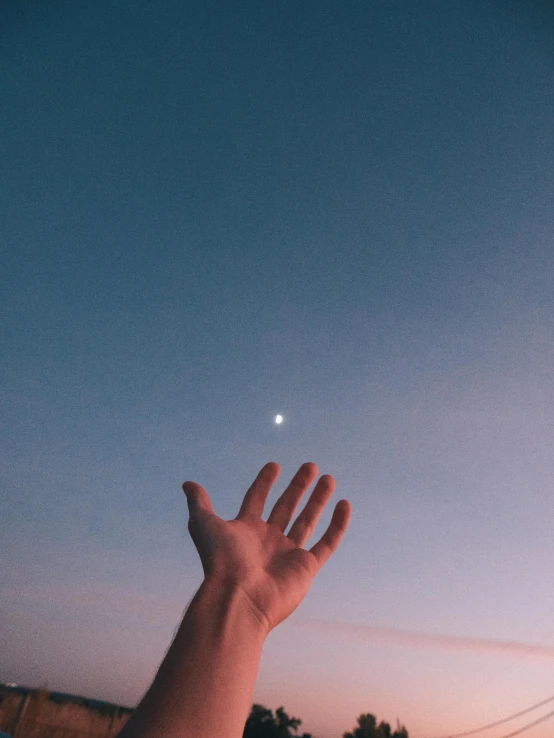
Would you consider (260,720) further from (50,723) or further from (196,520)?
(196,520)

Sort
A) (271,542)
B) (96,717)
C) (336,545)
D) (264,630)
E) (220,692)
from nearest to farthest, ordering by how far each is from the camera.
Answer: (220,692) < (264,630) < (271,542) < (336,545) < (96,717)

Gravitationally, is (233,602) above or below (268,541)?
below

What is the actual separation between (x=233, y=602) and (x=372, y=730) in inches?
2486

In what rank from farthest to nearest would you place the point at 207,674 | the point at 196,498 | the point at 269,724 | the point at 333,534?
the point at 269,724 < the point at 333,534 < the point at 196,498 < the point at 207,674

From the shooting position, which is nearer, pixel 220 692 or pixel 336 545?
pixel 220 692

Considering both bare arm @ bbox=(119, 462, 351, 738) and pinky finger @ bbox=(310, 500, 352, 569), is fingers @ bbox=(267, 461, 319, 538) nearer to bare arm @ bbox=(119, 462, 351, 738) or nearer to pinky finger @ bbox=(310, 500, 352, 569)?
bare arm @ bbox=(119, 462, 351, 738)

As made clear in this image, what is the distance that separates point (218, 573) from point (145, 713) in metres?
0.57

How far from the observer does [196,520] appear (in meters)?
2.07

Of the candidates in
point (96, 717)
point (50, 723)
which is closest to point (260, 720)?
point (96, 717)

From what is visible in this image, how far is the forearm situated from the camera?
126 centimetres

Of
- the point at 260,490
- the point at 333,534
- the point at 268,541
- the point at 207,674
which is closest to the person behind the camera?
the point at 207,674

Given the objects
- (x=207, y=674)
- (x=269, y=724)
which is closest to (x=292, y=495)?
(x=207, y=674)

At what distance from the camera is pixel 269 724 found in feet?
138

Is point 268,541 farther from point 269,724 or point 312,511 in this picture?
point 269,724
